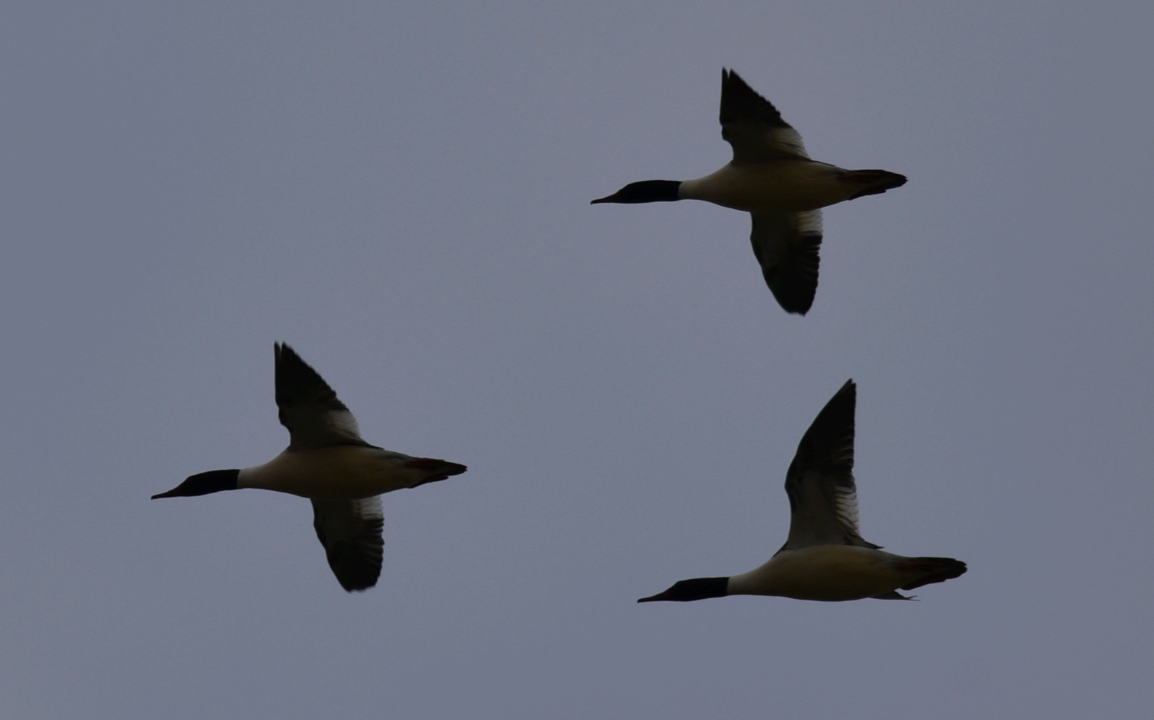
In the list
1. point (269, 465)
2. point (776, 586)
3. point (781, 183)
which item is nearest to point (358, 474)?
point (269, 465)

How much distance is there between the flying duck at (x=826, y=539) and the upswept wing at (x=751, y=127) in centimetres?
338

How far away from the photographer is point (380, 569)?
1902 centimetres

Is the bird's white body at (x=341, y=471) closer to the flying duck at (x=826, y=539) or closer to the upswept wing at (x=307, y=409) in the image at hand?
the upswept wing at (x=307, y=409)

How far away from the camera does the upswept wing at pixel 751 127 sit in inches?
697

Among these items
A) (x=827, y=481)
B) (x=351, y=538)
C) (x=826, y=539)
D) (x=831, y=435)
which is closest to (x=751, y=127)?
(x=831, y=435)

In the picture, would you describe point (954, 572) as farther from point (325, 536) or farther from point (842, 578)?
point (325, 536)

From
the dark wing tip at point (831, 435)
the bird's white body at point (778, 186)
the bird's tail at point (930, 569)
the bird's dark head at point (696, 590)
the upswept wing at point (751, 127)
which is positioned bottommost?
the bird's dark head at point (696, 590)

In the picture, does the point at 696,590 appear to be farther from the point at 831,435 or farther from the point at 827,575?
the point at 831,435

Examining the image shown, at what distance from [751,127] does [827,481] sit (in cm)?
415

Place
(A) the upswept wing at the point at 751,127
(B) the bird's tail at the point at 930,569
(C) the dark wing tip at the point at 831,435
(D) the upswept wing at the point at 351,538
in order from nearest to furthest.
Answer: (B) the bird's tail at the point at 930,569, (C) the dark wing tip at the point at 831,435, (A) the upswept wing at the point at 751,127, (D) the upswept wing at the point at 351,538

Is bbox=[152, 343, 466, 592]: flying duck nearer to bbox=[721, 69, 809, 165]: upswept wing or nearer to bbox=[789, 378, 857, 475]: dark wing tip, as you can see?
bbox=[789, 378, 857, 475]: dark wing tip

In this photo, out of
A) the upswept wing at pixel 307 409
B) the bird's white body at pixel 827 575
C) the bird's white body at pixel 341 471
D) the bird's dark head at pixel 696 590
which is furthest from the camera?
the bird's white body at pixel 341 471

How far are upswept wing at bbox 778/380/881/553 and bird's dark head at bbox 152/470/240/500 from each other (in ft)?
19.6

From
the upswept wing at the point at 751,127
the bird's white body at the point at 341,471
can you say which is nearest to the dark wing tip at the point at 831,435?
the upswept wing at the point at 751,127
